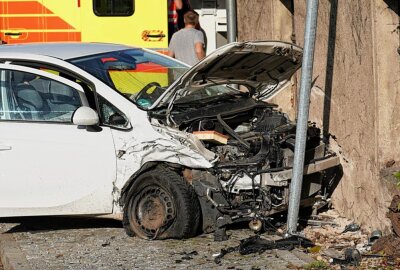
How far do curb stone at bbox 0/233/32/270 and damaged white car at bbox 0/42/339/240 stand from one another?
0.88ft

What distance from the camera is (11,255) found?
8.09 m

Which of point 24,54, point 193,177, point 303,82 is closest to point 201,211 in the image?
point 193,177

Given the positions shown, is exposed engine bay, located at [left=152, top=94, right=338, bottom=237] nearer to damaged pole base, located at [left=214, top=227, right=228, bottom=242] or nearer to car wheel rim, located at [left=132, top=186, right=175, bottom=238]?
damaged pole base, located at [left=214, top=227, right=228, bottom=242]

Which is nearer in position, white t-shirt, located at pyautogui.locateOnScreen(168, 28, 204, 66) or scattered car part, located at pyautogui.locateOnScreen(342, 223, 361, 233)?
scattered car part, located at pyautogui.locateOnScreen(342, 223, 361, 233)

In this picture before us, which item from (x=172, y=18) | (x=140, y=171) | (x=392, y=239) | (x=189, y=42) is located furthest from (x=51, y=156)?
(x=172, y=18)

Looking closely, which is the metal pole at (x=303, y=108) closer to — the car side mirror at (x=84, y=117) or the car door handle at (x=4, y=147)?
the car side mirror at (x=84, y=117)

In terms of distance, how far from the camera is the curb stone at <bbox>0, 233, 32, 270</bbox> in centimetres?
775

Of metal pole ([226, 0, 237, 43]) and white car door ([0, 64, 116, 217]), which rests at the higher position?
metal pole ([226, 0, 237, 43])

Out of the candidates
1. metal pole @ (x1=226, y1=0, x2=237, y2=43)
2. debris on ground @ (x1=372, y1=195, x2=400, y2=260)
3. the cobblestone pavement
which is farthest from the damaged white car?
metal pole @ (x1=226, y1=0, x2=237, y2=43)

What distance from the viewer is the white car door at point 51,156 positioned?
839 cm

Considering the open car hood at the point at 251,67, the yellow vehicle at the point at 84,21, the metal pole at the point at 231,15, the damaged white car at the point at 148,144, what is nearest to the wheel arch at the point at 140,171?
the damaged white car at the point at 148,144

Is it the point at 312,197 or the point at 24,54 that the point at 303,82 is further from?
the point at 24,54

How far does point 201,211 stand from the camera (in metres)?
8.21

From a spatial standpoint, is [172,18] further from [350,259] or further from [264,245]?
[350,259]
